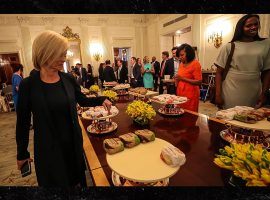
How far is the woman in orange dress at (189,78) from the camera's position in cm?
197

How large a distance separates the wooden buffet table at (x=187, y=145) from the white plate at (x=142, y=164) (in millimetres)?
134

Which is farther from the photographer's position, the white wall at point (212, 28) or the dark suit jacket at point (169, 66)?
the white wall at point (212, 28)

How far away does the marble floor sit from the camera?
2.09 metres

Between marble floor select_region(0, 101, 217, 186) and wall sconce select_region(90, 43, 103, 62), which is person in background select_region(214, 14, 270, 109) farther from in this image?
wall sconce select_region(90, 43, 103, 62)

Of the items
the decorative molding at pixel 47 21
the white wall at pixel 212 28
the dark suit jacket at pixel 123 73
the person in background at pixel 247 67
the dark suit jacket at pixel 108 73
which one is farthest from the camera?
the decorative molding at pixel 47 21

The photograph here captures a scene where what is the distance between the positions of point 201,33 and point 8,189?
21.4 ft

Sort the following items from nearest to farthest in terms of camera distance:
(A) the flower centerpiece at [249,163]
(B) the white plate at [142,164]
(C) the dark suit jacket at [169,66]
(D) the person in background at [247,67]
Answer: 1. (A) the flower centerpiece at [249,163]
2. (B) the white plate at [142,164]
3. (D) the person in background at [247,67]
4. (C) the dark suit jacket at [169,66]

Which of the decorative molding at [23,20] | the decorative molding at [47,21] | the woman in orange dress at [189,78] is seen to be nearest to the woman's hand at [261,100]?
the woman in orange dress at [189,78]

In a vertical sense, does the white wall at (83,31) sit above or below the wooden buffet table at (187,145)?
above

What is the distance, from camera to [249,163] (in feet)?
1.42

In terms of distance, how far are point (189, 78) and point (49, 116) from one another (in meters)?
1.54

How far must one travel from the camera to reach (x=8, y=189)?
0.24 meters

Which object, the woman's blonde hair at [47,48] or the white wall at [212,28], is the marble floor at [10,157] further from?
the white wall at [212,28]

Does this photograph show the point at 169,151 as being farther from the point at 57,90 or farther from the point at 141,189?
the point at 57,90
